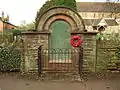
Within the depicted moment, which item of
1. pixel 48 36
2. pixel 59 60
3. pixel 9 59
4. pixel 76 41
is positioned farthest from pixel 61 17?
pixel 9 59

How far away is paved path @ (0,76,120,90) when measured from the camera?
850 cm

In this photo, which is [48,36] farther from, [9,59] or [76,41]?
[9,59]

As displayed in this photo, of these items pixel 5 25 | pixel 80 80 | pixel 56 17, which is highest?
pixel 5 25

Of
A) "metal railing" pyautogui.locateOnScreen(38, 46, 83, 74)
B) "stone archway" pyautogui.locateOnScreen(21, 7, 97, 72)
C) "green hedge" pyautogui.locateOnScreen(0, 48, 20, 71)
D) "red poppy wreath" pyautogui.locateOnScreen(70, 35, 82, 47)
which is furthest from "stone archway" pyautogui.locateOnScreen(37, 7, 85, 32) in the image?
"green hedge" pyautogui.locateOnScreen(0, 48, 20, 71)

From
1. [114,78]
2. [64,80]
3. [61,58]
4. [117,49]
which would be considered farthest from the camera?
[117,49]

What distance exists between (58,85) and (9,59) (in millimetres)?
4122

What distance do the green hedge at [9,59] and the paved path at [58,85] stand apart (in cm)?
228

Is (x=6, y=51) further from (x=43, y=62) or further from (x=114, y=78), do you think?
(x=114, y=78)

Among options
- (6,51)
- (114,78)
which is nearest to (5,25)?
(6,51)

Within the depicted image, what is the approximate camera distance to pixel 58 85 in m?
8.94

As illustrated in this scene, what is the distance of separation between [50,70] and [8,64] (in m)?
2.34

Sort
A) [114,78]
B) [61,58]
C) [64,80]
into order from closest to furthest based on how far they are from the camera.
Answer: [64,80], [114,78], [61,58]

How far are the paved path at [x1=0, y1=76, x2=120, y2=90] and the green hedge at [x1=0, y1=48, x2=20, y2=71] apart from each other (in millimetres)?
2281

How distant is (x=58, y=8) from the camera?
11211 mm
